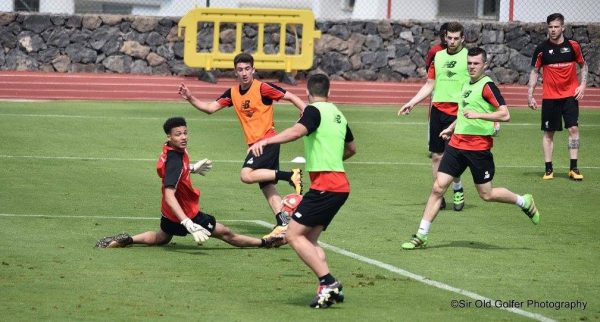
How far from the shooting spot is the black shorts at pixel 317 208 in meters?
10.6

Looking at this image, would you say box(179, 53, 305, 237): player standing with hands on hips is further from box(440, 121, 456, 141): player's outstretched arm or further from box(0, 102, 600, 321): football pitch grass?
box(440, 121, 456, 141): player's outstretched arm

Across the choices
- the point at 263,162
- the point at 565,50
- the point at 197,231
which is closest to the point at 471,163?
the point at 263,162

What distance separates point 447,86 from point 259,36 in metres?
16.5

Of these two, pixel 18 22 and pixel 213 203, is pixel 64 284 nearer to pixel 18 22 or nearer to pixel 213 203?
pixel 213 203

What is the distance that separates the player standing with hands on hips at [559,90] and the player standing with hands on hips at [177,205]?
25.4ft

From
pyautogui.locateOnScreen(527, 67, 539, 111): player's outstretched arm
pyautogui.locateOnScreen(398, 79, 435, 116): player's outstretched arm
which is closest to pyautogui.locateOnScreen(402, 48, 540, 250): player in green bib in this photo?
pyautogui.locateOnScreen(398, 79, 435, 116): player's outstretched arm

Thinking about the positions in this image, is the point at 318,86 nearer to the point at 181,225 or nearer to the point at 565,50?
the point at 181,225

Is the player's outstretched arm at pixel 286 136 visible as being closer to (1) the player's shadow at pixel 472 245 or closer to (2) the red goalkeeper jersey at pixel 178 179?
(2) the red goalkeeper jersey at pixel 178 179

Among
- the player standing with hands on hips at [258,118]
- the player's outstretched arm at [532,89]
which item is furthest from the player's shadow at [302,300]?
the player's outstretched arm at [532,89]

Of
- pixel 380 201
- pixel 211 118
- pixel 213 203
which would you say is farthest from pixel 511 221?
pixel 211 118

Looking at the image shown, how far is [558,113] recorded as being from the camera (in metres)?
20.2

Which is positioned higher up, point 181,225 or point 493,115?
point 493,115

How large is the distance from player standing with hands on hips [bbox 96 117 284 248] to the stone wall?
20.2 metres

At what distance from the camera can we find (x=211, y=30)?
112 feet
